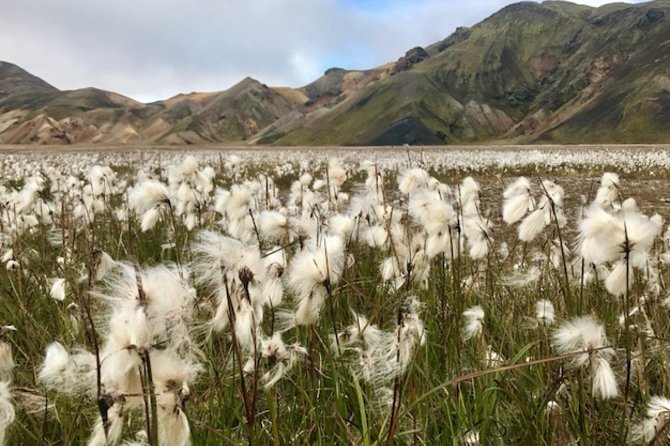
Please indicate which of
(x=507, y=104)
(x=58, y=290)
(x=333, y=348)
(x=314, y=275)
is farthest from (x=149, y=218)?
(x=507, y=104)

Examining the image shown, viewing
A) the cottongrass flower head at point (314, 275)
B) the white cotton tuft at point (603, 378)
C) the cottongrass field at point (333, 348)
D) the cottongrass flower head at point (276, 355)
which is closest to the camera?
the cottongrass field at point (333, 348)

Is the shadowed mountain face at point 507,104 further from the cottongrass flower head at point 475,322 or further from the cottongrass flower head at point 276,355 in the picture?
the cottongrass flower head at point 276,355

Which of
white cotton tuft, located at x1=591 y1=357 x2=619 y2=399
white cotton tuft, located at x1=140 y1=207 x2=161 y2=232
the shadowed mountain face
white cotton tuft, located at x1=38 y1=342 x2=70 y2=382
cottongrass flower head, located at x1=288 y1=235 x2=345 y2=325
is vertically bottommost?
white cotton tuft, located at x1=591 y1=357 x2=619 y2=399

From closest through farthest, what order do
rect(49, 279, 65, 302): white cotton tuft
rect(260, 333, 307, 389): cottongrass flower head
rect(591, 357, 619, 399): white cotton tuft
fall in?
rect(591, 357, 619, 399): white cotton tuft, rect(260, 333, 307, 389): cottongrass flower head, rect(49, 279, 65, 302): white cotton tuft

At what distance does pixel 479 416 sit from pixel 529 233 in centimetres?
109

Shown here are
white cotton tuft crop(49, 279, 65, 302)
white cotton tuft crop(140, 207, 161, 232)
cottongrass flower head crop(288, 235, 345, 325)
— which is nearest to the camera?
cottongrass flower head crop(288, 235, 345, 325)

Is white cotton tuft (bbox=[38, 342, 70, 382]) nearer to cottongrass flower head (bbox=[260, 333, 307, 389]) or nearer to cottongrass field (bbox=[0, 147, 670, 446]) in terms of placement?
cottongrass field (bbox=[0, 147, 670, 446])

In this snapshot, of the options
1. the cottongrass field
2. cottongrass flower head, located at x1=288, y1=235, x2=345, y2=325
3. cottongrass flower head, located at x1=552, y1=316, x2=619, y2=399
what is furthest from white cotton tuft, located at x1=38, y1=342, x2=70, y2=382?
cottongrass flower head, located at x1=552, y1=316, x2=619, y2=399

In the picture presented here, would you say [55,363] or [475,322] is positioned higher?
[55,363]

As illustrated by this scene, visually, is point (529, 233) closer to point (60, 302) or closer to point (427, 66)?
point (60, 302)

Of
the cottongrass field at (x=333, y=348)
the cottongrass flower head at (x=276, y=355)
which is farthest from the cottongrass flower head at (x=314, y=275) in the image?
the cottongrass flower head at (x=276, y=355)

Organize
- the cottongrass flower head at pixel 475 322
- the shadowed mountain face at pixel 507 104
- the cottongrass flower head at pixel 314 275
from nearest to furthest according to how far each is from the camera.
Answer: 1. the cottongrass flower head at pixel 314 275
2. the cottongrass flower head at pixel 475 322
3. the shadowed mountain face at pixel 507 104

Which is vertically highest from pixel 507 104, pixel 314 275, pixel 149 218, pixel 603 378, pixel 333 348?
pixel 507 104

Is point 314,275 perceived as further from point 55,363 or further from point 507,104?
point 507,104
